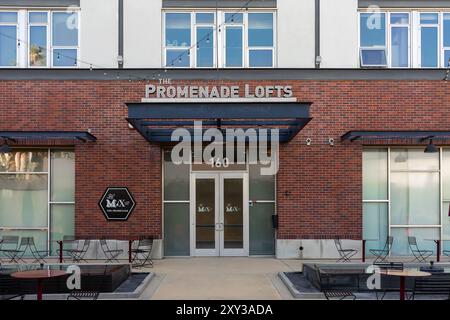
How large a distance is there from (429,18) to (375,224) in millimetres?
6569

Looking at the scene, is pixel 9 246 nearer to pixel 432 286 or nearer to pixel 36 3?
pixel 36 3

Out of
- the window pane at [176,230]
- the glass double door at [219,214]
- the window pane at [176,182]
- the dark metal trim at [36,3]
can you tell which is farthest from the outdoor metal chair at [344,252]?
the dark metal trim at [36,3]

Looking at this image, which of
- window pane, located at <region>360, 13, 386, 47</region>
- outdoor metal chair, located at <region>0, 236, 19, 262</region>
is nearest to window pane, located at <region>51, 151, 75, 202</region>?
outdoor metal chair, located at <region>0, 236, 19, 262</region>

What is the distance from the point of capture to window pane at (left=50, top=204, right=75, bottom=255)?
1545 cm

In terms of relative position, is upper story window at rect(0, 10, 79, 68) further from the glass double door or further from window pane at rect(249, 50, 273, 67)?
the glass double door

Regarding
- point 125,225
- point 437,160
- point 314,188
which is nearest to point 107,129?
point 125,225

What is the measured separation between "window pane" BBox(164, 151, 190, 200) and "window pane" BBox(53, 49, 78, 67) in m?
4.29

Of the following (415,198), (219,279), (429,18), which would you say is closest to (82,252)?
(219,279)

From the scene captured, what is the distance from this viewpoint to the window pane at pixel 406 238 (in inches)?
613

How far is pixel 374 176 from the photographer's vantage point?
15.6 metres

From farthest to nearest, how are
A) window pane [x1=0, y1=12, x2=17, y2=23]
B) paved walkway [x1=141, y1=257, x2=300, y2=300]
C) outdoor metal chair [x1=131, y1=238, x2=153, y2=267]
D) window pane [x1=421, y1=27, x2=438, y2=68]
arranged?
window pane [x1=421, y1=27, x2=438, y2=68]
window pane [x1=0, y1=12, x2=17, y2=23]
outdoor metal chair [x1=131, y1=238, x2=153, y2=267]
paved walkway [x1=141, y1=257, x2=300, y2=300]

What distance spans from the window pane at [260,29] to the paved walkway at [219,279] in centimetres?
659

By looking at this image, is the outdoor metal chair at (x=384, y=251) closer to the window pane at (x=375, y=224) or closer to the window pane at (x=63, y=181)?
the window pane at (x=375, y=224)

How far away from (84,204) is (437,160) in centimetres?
1071
